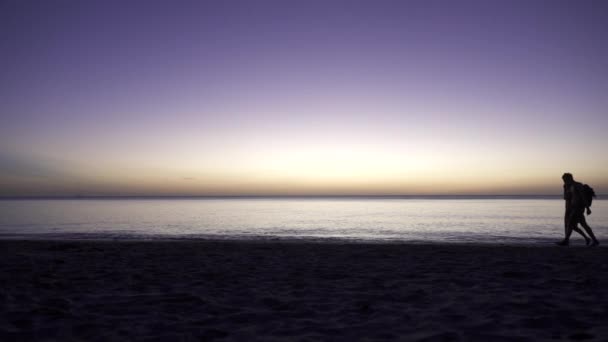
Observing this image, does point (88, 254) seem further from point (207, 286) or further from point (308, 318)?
point (308, 318)

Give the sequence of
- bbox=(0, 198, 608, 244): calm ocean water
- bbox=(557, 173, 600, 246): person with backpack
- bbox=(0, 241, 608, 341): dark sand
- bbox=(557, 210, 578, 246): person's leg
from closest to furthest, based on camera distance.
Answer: bbox=(0, 241, 608, 341): dark sand
bbox=(557, 173, 600, 246): person with backpack
bbox=(557, 210, 578, 246): person's leg
bbox=(0, 198, 608, 244): calm ocean water

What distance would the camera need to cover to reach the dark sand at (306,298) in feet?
15.0

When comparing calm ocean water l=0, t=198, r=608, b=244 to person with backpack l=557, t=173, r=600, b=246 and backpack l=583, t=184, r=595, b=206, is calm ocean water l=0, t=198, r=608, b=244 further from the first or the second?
backpack l=583, t=184, r=595, b=206

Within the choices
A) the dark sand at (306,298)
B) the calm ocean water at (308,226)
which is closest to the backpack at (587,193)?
the dark sand at (306,298)

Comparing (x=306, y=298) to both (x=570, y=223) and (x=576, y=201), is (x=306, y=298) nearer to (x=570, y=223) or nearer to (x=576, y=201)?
(x=576, y=201)

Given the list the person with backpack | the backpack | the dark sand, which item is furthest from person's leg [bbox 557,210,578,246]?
the dark sand

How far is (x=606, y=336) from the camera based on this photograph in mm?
4242

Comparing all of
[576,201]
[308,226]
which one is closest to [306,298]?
[576,201]

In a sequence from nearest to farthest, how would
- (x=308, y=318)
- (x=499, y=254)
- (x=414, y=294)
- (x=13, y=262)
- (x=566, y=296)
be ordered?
1. (x=308, y=318)
2. (x=566, y=296)
3. (x=414, y=294)
4. (x=13, y=262)
5. (x=499, y=254)

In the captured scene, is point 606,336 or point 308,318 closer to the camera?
point 606,336

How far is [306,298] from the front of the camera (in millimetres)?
6172

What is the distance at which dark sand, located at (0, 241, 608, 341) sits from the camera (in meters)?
4.59

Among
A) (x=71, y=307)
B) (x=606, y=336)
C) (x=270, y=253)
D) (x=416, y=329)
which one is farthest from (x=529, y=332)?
(x=270, y=253)

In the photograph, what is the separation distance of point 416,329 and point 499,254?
806cm
